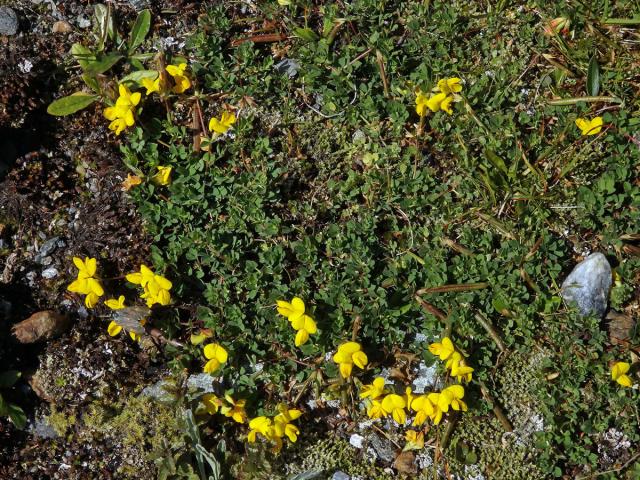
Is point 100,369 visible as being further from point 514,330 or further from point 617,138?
point 617,138

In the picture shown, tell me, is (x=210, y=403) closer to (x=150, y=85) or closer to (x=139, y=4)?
(x=150, y=85)

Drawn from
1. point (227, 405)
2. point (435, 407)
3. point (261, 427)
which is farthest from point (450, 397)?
point (227, 405)

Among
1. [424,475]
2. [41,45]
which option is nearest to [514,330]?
[424,475]

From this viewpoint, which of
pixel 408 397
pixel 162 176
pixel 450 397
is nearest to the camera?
pixel 450 397

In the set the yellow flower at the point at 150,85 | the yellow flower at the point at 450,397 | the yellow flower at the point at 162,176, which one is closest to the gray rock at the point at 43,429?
the yellow flower at the point at 162,176

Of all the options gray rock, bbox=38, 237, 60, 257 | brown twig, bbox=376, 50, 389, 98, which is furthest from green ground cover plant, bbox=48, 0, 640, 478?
gray rock, bbox=38, 237, 60, 257

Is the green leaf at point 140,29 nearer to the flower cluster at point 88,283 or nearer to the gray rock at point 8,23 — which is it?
the gray rock at point 8,23
